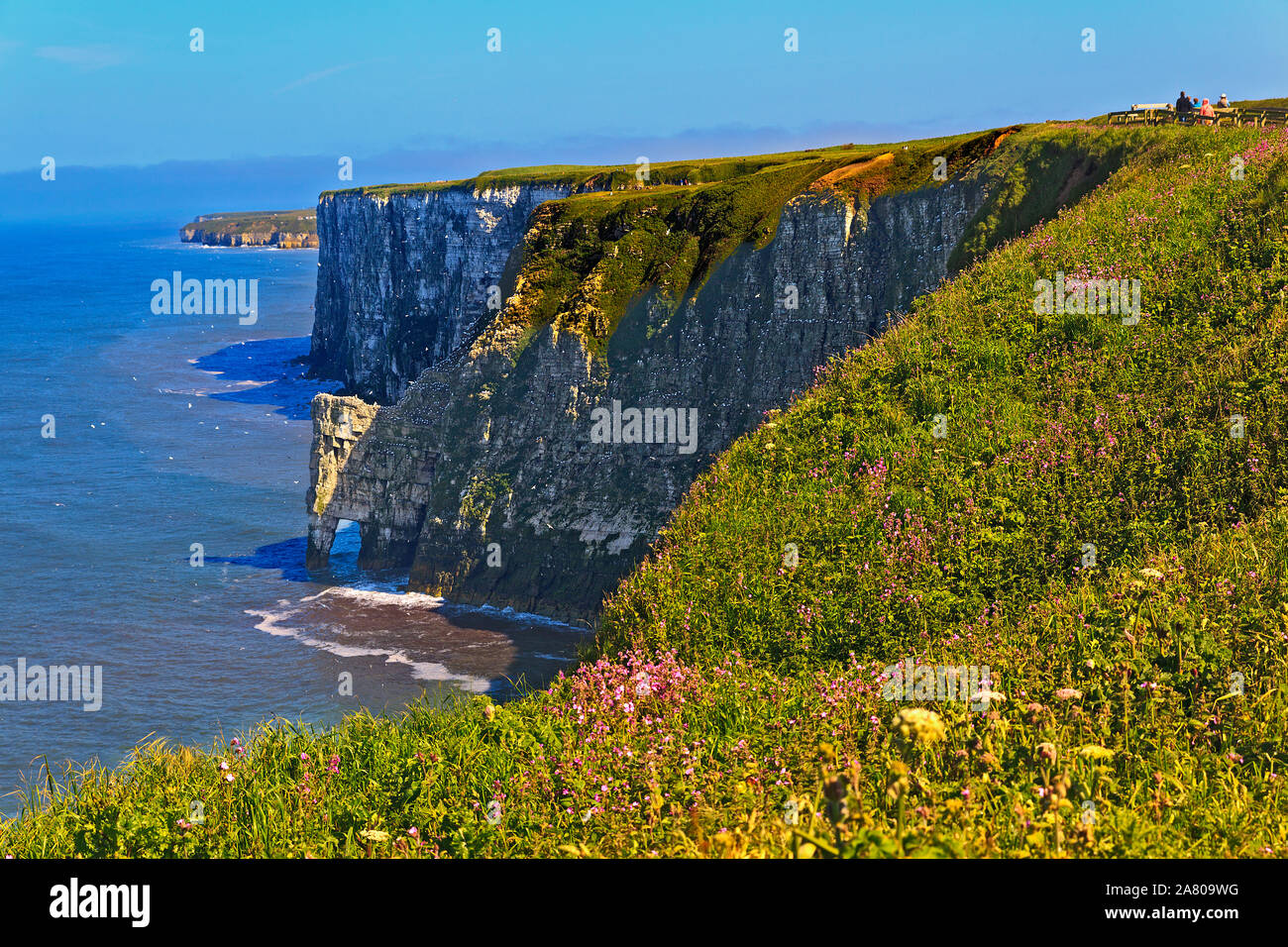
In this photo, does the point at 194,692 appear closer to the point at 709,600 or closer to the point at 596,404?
the point at 596,404

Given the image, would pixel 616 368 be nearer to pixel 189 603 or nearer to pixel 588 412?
pixel 588 412

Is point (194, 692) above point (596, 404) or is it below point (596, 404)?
below

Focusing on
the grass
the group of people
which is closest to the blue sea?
the grass

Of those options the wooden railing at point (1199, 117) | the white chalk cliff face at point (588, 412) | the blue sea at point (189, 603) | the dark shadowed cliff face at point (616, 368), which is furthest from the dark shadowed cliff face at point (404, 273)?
the wooden railing at point (1199, 117)

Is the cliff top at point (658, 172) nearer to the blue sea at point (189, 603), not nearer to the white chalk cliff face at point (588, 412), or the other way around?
the white chalk cliff face at point (588, 412)

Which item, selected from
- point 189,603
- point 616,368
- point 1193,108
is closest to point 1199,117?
point 1193,108

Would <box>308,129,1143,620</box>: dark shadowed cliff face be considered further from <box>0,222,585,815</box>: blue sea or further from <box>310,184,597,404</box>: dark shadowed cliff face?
<box>310,184,597,404</box>: dark shadowed cliff face
